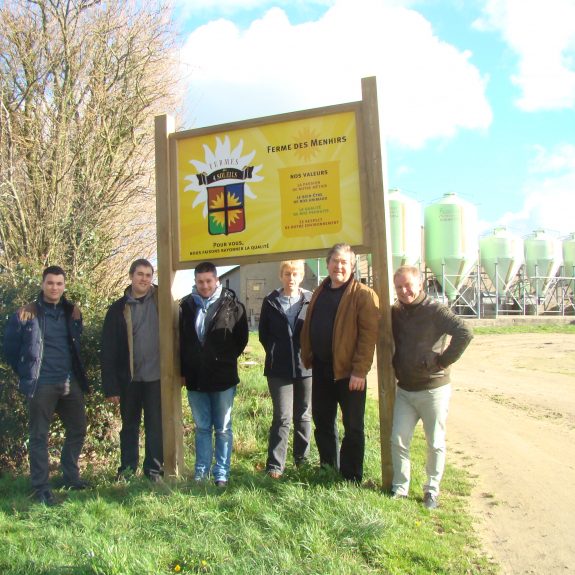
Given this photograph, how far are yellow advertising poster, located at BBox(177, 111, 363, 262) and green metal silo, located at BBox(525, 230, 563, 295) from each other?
33.5 metres

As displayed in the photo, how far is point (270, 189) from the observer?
5.16m

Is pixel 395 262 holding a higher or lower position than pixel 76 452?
higher

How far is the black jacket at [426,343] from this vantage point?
450 cm

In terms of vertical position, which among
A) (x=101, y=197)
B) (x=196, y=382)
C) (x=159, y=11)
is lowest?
(x=196, y=382)

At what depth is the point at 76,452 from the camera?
17.0ft

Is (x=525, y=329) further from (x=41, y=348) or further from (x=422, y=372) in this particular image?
(x=41, y=348)

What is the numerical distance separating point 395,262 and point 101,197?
2258 centimetres

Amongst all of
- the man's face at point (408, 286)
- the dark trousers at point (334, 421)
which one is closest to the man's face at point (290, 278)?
the dark trousers at point (334, 421)

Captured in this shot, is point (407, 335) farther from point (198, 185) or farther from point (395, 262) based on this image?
point (395, 262)

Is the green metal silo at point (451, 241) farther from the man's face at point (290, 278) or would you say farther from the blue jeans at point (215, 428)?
the blue jeans at point (215, 428)

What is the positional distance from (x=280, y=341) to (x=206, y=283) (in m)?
0.80

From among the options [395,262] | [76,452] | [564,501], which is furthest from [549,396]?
[395,262]

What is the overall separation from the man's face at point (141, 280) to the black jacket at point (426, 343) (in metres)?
2.26

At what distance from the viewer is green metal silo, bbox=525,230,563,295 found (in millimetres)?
35656
